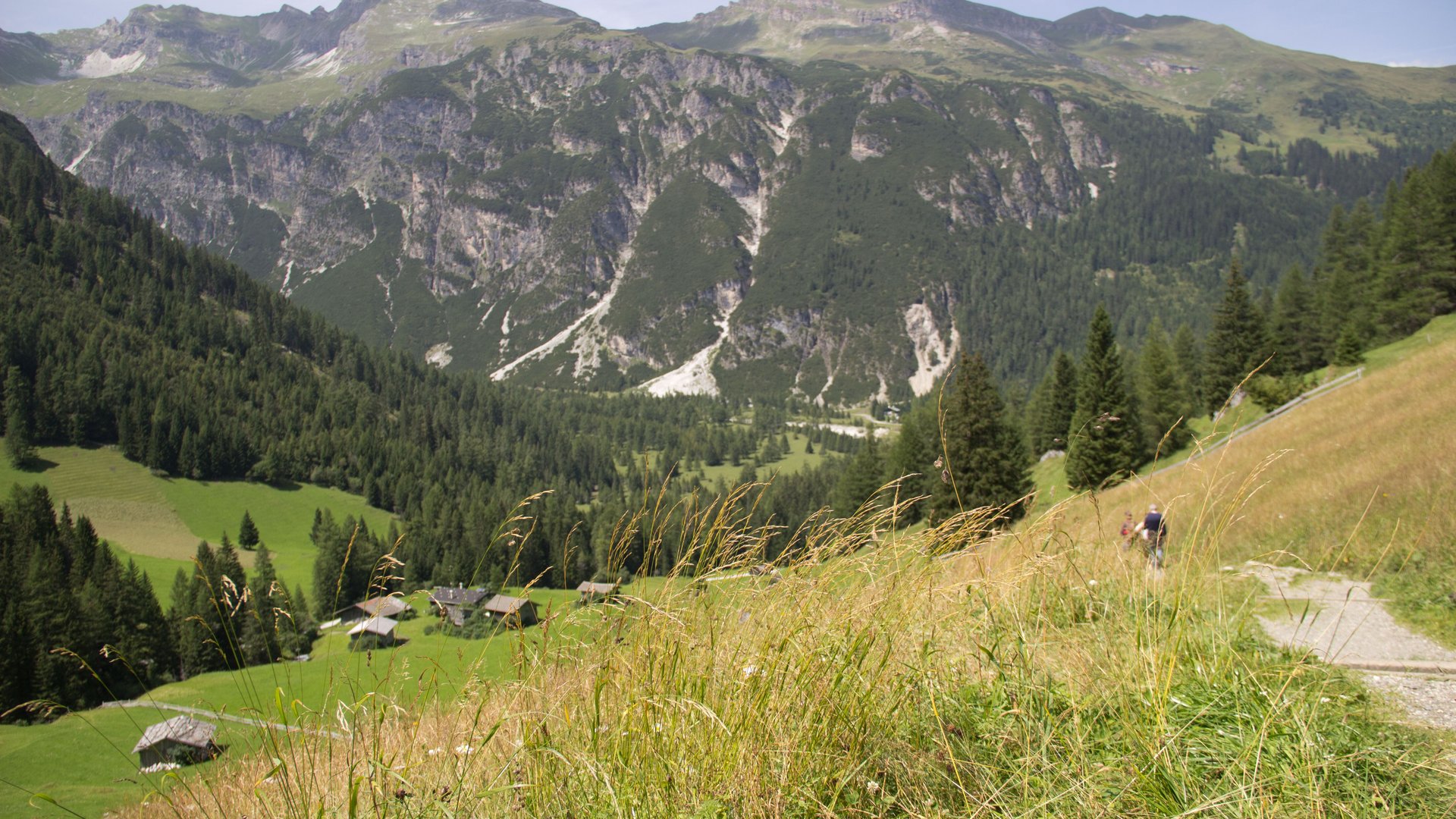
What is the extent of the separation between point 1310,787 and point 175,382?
14134cm

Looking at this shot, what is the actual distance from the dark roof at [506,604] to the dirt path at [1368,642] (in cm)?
340

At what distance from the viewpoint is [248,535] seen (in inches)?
3162

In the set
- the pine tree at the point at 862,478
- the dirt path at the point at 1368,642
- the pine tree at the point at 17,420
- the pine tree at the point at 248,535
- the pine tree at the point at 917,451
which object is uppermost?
the dirt path at the point at 1368,642

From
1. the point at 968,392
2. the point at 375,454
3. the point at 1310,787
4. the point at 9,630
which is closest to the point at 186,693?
the point at 9,630

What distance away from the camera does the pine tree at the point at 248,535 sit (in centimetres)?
8006

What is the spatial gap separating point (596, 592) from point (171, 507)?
106 metres

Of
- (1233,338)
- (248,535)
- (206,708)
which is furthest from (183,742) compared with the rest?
(248,535)

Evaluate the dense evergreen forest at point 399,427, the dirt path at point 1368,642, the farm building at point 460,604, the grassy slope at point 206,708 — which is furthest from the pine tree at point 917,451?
the farm building at point 460,604

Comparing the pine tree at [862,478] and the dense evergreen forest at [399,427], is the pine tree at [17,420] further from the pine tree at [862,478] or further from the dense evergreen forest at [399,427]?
the pine tree at [862,478]

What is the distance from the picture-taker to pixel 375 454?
4569 inches

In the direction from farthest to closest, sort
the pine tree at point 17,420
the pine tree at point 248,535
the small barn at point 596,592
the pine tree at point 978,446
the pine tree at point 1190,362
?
the pine tree at point 17,420 < the pine tree at point 248,535 < the pine tree at point 1190,362 < the pine tree at point 978,446 < the small barn at point 596,592

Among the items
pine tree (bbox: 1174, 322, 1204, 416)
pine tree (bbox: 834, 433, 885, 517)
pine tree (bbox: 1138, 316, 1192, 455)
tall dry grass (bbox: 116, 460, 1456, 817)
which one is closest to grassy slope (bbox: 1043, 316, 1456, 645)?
tall dry grass (bbox: 116, 460, 1456, 817)

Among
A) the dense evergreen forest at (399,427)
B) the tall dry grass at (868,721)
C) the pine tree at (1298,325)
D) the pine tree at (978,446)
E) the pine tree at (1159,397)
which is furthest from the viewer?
the pine tree at (1298,325)

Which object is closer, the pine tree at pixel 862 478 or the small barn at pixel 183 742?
the small barn at pixel 183 742
